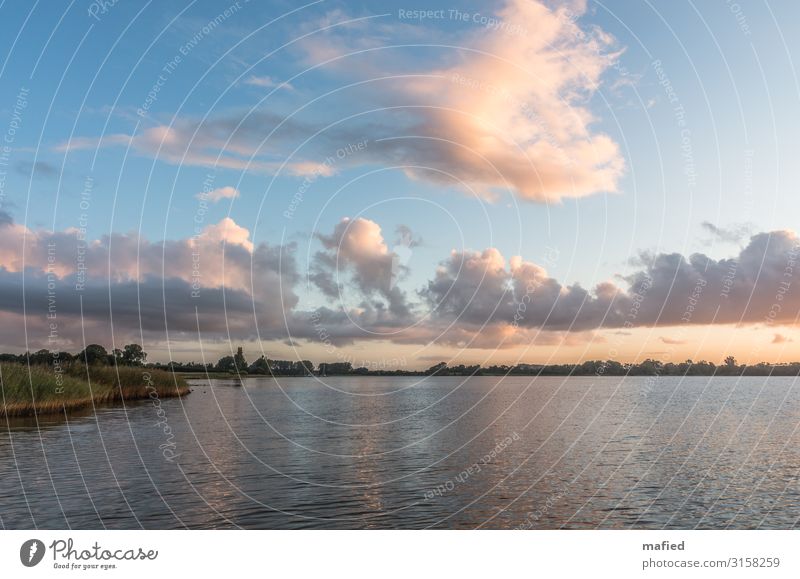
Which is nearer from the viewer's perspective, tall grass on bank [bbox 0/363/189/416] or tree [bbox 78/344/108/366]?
tall grass on bank [bbox 0/363/189/416]

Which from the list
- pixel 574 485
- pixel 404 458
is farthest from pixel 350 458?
pixel 574 485

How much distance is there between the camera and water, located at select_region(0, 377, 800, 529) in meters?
34.3

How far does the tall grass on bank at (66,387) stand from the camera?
70625 mm

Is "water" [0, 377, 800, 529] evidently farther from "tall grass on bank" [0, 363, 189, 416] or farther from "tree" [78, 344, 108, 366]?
"tree" [78, 344, 108, 366]

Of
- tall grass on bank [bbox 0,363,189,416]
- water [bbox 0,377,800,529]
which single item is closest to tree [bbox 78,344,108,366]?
tall grass on bank [bbox 0,363,189,416]

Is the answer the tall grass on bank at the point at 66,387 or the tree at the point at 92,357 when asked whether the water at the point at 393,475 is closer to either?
the tall grass on bank at the point at 66,387

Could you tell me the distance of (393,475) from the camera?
45844 millimetres

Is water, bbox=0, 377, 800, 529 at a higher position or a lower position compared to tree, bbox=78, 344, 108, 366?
lower

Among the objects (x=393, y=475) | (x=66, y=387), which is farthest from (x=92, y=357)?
(x=393, y=475)

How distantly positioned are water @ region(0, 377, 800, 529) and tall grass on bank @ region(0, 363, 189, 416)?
14.1 ft

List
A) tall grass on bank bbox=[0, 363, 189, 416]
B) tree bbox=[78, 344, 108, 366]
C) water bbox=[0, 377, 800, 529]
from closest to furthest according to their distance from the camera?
1. water bbox=[0, 377, 800, 529]
2. tall grass on bank bbox=[0, 363, 189, 416]
3. tree bbox=[78, 344, 108, 366]

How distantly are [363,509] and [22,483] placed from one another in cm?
2193
